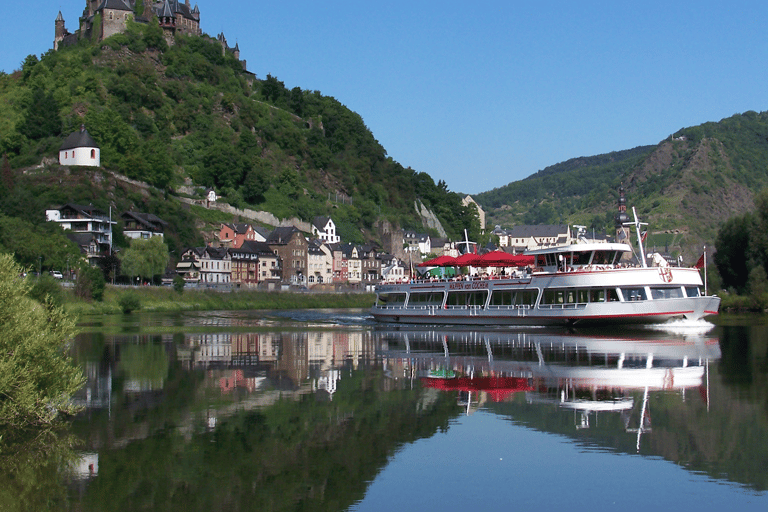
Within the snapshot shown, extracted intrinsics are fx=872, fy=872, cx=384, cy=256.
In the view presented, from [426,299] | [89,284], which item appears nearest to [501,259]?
[426,299]

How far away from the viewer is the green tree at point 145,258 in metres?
93.9

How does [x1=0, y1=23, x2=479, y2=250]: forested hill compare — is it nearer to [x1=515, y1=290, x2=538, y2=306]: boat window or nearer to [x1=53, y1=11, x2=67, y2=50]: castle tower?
[x1=53, y1=11, x2=67, y2=50]: castle tower

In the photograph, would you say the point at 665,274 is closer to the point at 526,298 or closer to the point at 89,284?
the point at 526,298

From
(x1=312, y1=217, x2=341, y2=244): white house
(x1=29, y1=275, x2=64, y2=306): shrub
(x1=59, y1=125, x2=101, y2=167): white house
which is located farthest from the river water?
(x1=312, y1=217, x2=341, y2=244): white house

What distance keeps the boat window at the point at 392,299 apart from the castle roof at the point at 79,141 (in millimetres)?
64159

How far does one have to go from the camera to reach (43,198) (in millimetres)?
104812

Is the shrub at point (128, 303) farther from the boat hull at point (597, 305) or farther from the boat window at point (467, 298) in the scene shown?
the boat hull at point (597, 305)

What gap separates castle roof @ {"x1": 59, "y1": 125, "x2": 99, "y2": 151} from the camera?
382ft

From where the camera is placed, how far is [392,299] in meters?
67.9

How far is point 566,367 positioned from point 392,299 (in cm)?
3741

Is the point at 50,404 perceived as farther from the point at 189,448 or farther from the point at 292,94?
the point at 292,94

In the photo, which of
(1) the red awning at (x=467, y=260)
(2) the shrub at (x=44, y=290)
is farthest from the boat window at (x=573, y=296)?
(2) the shrub at (x=44, y=290)

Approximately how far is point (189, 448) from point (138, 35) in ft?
489

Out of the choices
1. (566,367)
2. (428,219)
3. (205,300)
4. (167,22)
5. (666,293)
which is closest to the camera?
(566,367)
